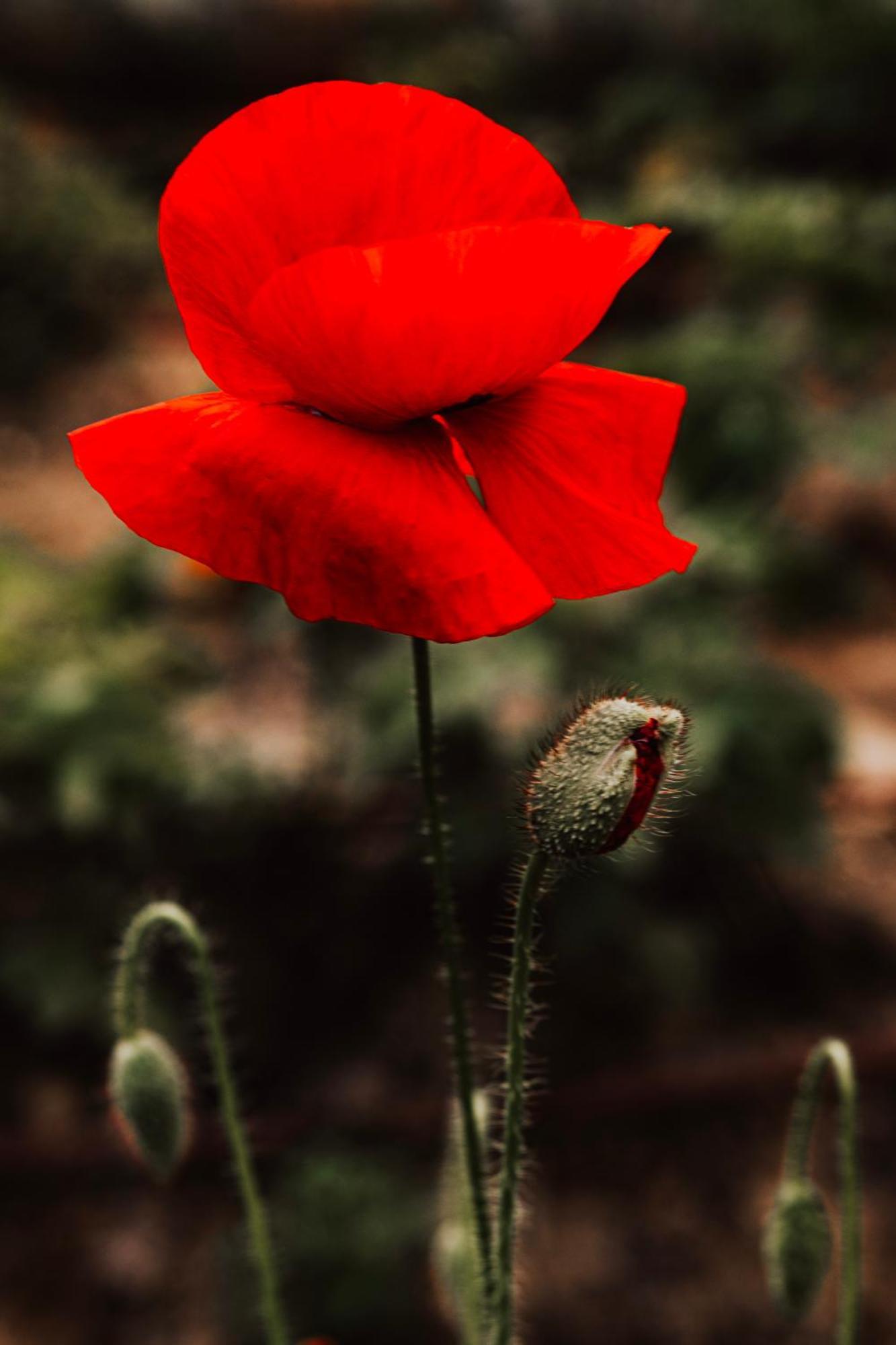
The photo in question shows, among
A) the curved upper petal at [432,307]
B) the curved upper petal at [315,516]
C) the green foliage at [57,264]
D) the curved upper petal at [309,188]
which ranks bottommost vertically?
the curved upper petal at [315,516]

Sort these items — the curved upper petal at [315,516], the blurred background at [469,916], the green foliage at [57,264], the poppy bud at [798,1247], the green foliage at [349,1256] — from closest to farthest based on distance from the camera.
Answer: the curved upper petal at [315,516], the poppy bud at [798,1247], the green foliage at [349,1256], the blurred background at [469,916], the green foliage at [57,264]

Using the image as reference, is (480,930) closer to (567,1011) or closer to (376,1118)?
(567,1011)

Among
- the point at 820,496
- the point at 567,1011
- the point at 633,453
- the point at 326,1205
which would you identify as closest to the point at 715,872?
the point at 567,1011

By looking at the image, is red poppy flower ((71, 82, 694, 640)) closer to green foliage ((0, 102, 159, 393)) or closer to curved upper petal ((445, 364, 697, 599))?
Answer: curved upper petal ((445, 364, 697, 599))

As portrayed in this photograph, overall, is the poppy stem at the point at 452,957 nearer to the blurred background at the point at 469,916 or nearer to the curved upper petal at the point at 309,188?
the curved upper petal at the point at 309,188

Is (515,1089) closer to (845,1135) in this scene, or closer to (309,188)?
(845,1135)

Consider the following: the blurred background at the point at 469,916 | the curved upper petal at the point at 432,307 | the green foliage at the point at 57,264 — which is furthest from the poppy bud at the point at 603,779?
the green foliage at the point at 57,264
